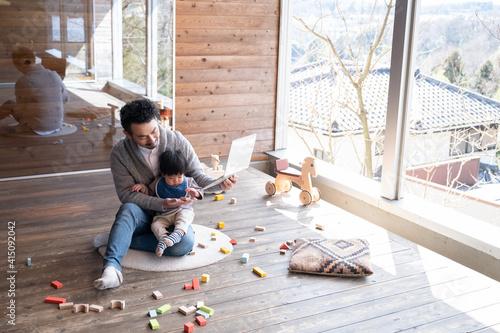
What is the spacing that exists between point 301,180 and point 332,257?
1235 mm

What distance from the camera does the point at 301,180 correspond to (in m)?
4.11

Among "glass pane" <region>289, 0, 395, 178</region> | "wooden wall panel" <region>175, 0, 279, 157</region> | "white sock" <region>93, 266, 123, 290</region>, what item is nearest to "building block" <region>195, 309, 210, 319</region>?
"white sock" <region>93, 266, 123, 290</region>

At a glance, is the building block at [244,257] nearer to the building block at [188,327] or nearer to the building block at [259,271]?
the building block at [259,271]

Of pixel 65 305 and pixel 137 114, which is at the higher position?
pixel 137 114

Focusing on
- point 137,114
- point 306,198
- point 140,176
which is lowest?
point 306,198

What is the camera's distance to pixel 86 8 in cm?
442

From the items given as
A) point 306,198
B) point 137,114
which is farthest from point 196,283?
point 306,198

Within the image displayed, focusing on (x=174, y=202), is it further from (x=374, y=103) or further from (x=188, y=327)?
(x=374, y=103)

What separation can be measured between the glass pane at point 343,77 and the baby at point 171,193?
2610 mm

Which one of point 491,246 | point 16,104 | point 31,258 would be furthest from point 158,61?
point 491,246

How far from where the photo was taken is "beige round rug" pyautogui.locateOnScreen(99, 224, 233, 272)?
292 cm

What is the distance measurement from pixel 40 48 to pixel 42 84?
0.30m

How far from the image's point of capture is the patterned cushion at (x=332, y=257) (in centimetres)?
286

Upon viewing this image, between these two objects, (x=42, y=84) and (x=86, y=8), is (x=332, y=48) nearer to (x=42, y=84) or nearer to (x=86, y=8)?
(x=86, y=8)
